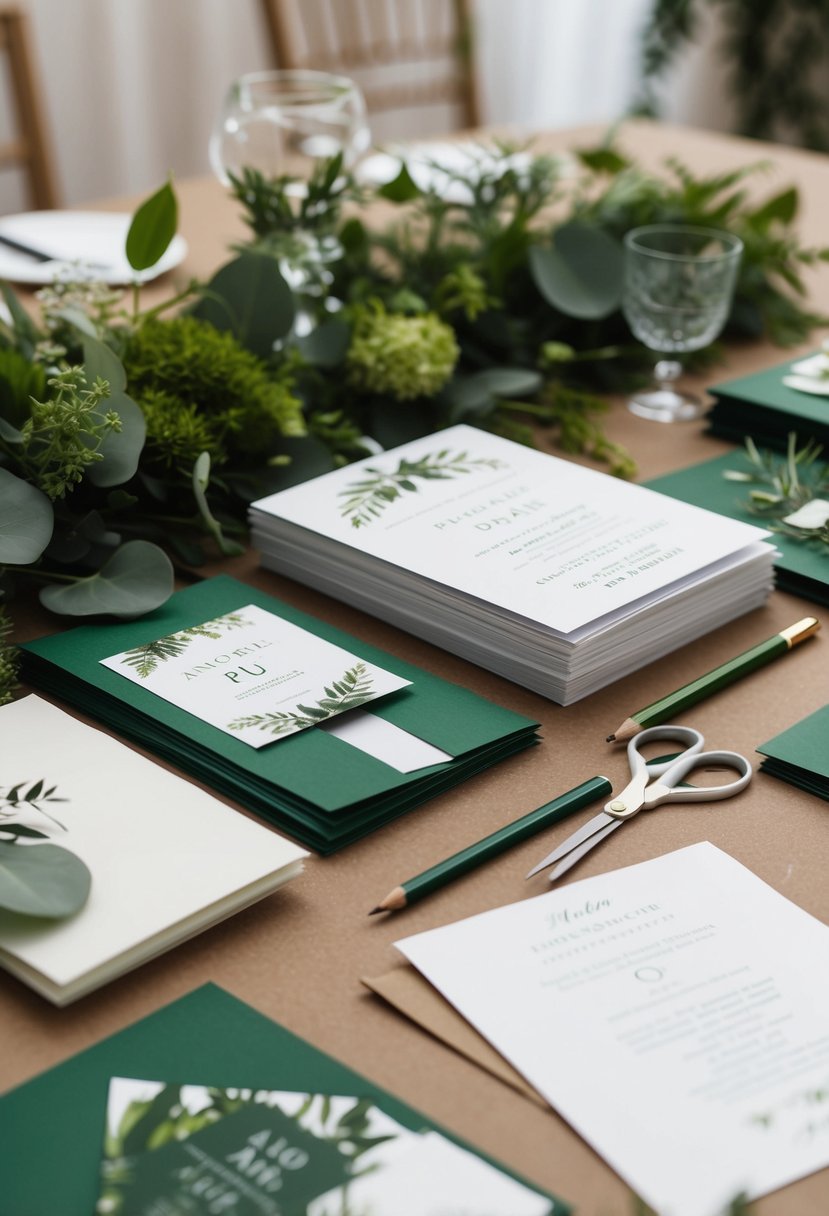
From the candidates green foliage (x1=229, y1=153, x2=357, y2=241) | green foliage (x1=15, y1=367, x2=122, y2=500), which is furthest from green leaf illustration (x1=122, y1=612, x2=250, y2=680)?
green foliage (x1=229, y1=153, x2=357, y2=241)

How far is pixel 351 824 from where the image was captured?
0.71m

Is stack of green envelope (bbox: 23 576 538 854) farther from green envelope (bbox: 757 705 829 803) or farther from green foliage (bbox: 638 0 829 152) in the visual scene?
green foliage (bbox: 638 0 829 152)

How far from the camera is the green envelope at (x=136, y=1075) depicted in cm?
51

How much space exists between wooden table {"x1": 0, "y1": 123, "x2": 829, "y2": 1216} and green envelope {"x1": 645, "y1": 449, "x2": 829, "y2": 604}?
21mm

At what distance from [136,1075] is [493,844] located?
0.75 ft

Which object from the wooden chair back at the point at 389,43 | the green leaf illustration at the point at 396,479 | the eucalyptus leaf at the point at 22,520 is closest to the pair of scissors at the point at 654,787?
the green leaf illustration at the point at 396,479

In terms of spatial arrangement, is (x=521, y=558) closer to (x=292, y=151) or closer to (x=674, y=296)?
(x=674, y=296)

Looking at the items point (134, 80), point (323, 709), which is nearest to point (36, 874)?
point (323, 709)

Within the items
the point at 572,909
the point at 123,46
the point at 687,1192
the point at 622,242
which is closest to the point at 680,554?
the point at 572,909

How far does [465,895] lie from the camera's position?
0.67m

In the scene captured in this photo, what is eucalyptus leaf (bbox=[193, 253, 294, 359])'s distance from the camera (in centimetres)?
109

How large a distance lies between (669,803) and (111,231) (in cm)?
118

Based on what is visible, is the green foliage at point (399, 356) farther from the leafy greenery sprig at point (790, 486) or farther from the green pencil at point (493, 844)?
the green pencil at point (493, 844)

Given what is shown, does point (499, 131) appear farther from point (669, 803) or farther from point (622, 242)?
point (669, 803)
